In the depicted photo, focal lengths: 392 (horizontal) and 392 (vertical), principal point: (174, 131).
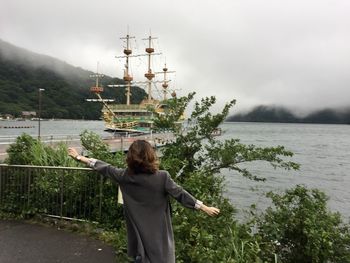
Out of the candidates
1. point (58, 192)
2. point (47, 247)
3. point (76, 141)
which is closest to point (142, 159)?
point (47, 247)

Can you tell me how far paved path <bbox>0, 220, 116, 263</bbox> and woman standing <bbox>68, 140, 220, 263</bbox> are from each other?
2304 mm

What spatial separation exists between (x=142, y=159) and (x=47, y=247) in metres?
3.56

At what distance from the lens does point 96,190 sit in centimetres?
723

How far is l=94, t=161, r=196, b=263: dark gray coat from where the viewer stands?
341 centimetres

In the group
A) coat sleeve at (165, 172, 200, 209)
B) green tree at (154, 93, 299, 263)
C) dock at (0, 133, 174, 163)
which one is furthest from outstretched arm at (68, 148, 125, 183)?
dock at (0, 133, 174, 163)

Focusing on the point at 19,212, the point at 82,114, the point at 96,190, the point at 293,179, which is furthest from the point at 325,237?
the point at 82,114

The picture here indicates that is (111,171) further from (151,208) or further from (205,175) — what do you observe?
(205,175)

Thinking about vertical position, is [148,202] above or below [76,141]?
above

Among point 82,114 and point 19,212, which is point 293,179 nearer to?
point 19,212

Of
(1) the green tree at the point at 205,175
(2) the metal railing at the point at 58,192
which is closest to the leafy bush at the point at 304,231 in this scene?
(1) the green tree at the point at 205,175

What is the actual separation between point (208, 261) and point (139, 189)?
1.41 meters

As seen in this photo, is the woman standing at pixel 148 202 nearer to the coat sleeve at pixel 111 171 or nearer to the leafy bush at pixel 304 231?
the coat sleeve at pixel 111 171

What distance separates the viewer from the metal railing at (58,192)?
7.14m

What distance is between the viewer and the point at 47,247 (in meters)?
6.07
